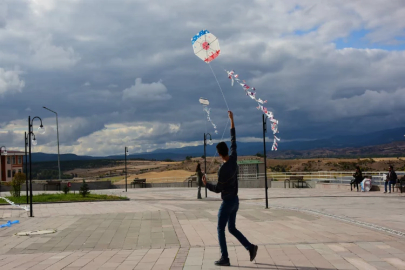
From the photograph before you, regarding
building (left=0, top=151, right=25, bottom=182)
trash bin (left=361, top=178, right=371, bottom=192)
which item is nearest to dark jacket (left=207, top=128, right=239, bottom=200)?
trash bin (left=361, top=178, right=371, bottom=192)

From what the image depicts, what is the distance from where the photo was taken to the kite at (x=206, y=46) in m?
15.1

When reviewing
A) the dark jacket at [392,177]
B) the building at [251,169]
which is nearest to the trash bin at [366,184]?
the dark jacket at [392,177]

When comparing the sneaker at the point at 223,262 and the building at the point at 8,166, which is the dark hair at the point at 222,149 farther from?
the building at the point at 8,166

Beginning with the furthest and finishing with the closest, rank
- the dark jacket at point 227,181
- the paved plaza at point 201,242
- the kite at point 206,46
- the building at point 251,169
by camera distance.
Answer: the building at point 251,169 → the kite at point 206,46 → the paved plaza at point 201,242 → the dark jacket at point 227,181

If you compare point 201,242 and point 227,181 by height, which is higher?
point 227,181

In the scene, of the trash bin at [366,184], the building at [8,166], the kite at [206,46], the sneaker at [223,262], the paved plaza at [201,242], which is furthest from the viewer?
the building at [8,166]

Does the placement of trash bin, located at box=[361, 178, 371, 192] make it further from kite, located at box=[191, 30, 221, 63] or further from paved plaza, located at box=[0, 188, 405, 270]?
kite, located at box=[191, 30, 221, 63]

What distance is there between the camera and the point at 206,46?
1534 cm

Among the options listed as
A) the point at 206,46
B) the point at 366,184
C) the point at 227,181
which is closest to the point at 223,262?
the point at 227,181

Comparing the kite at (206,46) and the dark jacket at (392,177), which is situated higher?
the kite at (206,46)

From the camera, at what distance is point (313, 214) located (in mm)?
15430

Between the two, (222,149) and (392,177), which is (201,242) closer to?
(222,149)

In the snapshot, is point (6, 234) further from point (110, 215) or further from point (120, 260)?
point (120, 260)

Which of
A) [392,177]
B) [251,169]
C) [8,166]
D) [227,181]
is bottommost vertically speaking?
[392,177]
